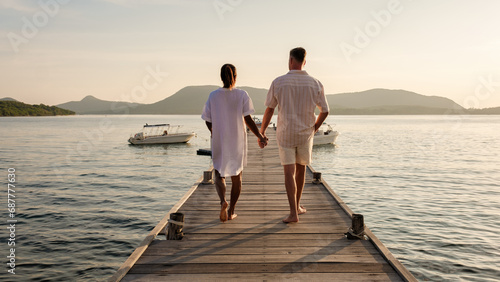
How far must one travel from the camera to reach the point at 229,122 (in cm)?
533

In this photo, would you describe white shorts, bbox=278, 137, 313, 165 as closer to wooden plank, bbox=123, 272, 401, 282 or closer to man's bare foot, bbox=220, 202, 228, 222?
man's bare foot, bbox=220, 202, 228, 222

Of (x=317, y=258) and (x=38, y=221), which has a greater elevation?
(x=317, y=258)

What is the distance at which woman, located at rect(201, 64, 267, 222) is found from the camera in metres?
5.30

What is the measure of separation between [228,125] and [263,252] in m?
1.82

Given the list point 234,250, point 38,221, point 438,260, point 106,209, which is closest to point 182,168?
point 106,209

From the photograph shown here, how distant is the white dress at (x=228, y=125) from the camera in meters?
5.31

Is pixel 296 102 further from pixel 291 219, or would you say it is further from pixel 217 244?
pixel 217 244

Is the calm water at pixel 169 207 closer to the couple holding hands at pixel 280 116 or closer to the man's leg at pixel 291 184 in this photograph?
the man's leg at pixel 291 184

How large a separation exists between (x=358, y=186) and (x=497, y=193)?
19.0 feet

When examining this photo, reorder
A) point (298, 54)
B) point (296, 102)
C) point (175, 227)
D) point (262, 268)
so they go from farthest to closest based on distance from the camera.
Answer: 1. point (298, 54)
2. point (296, 102)
3. point (175, 227)
4. point (262, 268)

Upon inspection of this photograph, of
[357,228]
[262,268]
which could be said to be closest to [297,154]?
[357,228]

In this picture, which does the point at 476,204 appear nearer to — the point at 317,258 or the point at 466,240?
the point at 466,240

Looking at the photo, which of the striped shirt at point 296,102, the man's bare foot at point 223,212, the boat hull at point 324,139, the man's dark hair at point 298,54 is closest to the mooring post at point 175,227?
the man's bare foot at point 223,212

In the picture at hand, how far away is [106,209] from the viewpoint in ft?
43.2
